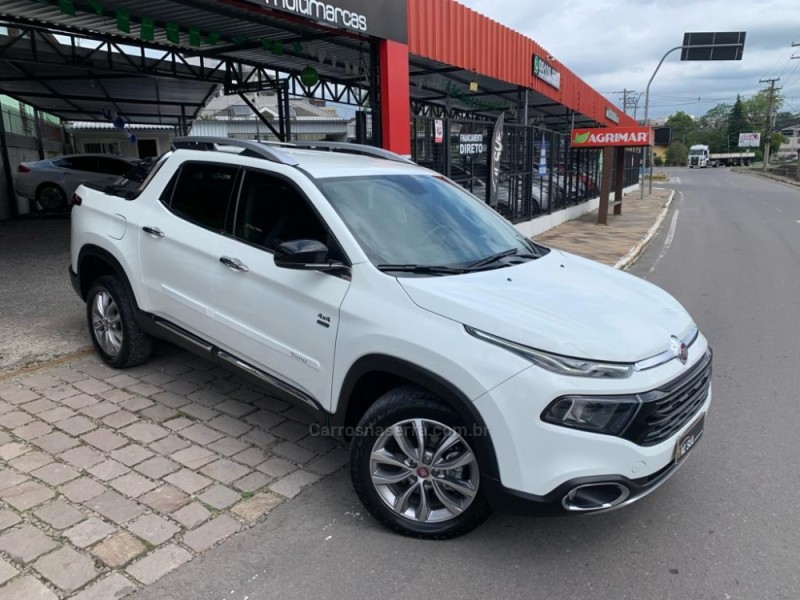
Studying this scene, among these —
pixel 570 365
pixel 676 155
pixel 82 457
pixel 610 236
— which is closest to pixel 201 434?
pixel 82 457

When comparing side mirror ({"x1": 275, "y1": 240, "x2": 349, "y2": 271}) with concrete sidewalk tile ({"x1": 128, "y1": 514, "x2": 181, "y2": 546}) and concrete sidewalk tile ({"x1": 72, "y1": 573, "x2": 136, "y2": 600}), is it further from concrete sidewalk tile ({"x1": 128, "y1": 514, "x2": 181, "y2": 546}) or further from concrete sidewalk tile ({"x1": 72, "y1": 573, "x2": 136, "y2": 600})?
concrete sidewalk tile ({"x1": 72, "y1": 573, "x2": 136, "y2": 600})

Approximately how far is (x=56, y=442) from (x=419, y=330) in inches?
104

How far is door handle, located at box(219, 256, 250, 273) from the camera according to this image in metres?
3.64

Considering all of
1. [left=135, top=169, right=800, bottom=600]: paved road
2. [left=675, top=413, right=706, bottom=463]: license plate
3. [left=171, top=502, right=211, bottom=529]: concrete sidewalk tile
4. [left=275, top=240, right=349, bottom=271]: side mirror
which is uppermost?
[left=275, top=240, right=349, bottom=271]: side mirror

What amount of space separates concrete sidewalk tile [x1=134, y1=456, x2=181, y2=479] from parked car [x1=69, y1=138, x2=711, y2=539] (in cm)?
69

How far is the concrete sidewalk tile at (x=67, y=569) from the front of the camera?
265 cm

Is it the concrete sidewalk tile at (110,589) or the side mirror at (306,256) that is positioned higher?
the side mirror at (306,256)

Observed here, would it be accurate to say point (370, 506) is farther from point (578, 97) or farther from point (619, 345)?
point (578, 97)

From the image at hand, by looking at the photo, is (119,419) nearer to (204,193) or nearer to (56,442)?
(56,442)

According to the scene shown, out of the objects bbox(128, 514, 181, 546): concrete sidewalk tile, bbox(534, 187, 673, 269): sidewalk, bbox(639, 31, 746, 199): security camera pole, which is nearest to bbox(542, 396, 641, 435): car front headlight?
bbox(128, 514, 181, 546): concrete sidewalk tile

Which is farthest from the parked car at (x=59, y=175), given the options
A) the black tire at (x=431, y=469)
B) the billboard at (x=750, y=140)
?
the billboard at (x=750, y=140)

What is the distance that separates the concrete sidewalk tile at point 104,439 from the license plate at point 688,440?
128 inches

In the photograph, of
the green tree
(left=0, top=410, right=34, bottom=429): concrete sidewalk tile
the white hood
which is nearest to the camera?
the white hood

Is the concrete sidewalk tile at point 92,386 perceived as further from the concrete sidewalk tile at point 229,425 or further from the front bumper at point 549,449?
the front bumper at point 549,449
